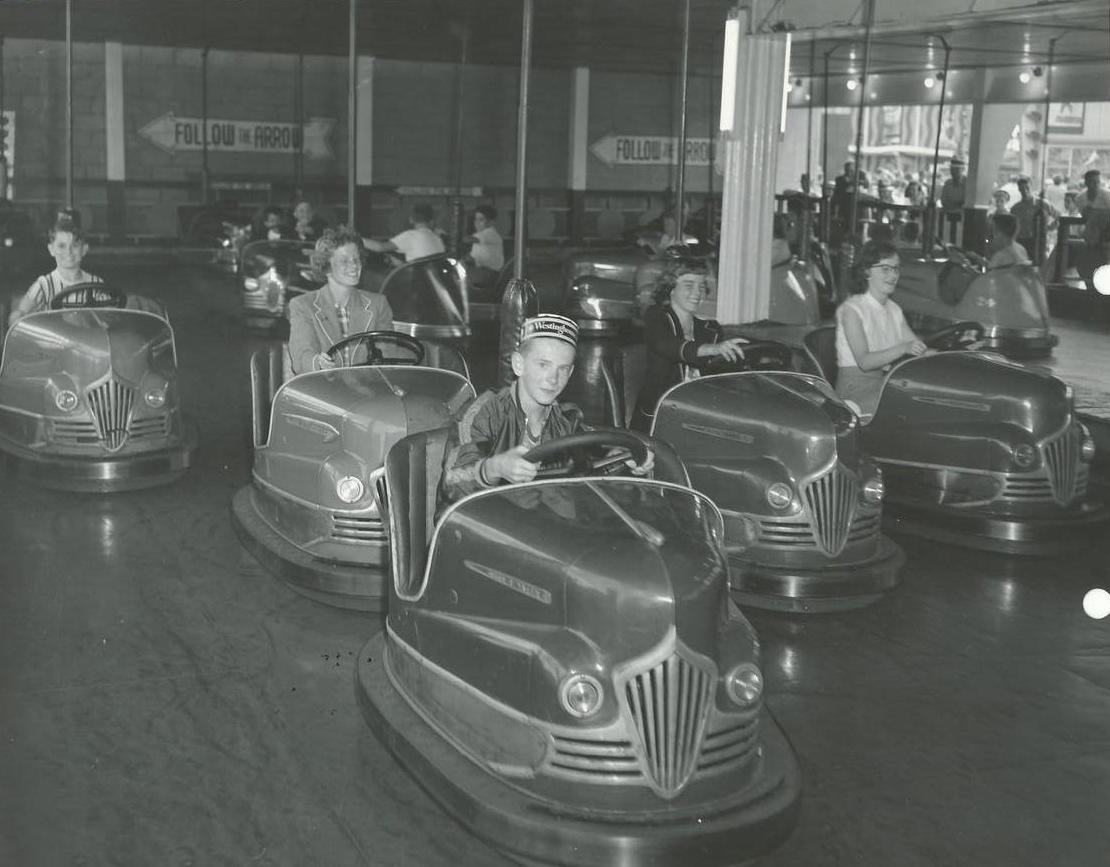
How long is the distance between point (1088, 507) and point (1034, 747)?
1.89 metres

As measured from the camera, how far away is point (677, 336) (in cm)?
431

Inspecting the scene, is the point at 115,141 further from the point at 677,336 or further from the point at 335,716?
the point at 335,716

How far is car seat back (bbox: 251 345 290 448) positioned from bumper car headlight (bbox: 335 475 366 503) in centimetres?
57

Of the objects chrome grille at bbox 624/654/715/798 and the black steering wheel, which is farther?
the black steering wheel

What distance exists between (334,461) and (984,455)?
6.93 ft

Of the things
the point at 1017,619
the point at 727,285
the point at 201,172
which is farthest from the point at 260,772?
the point at 201,172

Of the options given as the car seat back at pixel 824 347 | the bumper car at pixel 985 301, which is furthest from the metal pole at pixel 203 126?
the car seat back at pixel 824 347

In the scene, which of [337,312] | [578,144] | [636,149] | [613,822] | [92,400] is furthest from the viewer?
[636,149]

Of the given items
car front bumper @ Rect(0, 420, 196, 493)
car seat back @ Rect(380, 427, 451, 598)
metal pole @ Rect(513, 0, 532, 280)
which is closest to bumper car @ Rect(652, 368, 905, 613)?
metal pole @ Rect(513, 0, 532, 280)

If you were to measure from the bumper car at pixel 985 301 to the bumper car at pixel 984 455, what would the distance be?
3847 mm

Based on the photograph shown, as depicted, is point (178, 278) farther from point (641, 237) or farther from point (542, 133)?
point (542, 133)

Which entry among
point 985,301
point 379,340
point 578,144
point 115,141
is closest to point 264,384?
point 379,340

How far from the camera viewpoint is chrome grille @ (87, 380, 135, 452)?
4980 millimetres

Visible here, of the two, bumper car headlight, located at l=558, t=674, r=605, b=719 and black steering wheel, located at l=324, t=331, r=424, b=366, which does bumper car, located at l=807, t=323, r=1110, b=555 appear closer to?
black steering wheel, located at l=324, t=331, r=424, b=366
